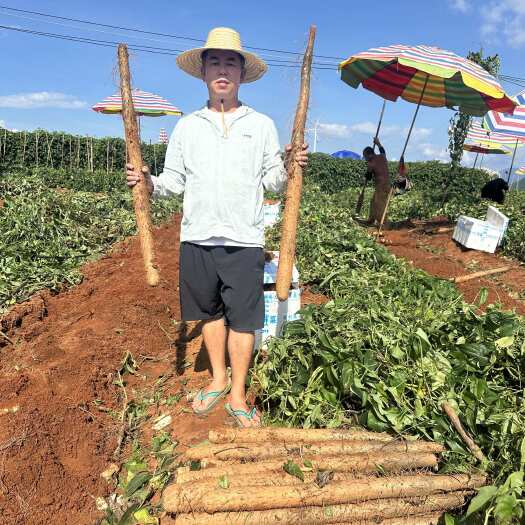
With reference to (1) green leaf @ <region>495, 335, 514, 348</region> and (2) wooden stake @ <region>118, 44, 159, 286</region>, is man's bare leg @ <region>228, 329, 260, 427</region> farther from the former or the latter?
(1) green leaf @ <region>495, 335, 514, 348</region>

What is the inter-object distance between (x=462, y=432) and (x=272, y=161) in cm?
166

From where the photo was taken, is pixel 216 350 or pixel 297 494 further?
pixel 216 350

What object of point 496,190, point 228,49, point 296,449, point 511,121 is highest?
point 511,121

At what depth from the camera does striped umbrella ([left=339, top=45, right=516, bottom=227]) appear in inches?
235

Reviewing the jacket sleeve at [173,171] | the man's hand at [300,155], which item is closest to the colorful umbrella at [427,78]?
the man's hand at [300,155]

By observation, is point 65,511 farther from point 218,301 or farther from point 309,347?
point 309,347

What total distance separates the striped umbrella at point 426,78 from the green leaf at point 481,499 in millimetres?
5610

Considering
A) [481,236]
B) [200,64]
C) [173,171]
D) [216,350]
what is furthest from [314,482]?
[481,236]

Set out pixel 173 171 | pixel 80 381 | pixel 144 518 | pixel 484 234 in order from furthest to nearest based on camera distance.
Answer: pixel 484 234 < pixel 80 381 < pixel 173 171 < pixel 144 518

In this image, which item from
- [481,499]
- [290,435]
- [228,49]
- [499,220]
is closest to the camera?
[481,499]

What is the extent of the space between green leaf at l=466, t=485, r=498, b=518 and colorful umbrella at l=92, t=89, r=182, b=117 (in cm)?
1096

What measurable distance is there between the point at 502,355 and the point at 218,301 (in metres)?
1.62

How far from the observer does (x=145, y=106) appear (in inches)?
437

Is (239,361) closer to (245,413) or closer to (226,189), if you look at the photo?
(245,413)
